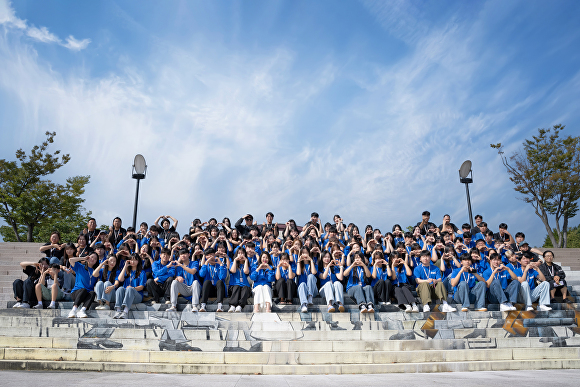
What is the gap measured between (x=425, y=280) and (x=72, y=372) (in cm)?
780

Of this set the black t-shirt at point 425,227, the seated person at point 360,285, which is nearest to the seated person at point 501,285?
the black t-shirt at point 425,227

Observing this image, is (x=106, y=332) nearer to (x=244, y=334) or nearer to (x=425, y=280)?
(x=244, y=334)

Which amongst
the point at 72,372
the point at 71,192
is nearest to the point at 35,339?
the point at 72,372

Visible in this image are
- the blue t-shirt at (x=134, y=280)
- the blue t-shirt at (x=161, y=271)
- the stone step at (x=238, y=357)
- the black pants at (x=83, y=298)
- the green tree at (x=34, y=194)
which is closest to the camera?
the stone step at (x=238, y=357)

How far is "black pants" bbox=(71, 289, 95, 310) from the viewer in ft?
26.7

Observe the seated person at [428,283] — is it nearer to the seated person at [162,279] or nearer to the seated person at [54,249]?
the seated person at [162,279]

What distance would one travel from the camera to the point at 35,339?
23.9 feet

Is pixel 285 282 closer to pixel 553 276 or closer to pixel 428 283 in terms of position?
pixel 428 283

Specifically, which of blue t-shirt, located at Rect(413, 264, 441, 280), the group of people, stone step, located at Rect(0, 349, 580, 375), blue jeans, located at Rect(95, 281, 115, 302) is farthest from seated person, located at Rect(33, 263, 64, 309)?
blue t-shirt, located at Rect(413, 264, 441, 280)

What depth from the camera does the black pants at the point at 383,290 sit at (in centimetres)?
880

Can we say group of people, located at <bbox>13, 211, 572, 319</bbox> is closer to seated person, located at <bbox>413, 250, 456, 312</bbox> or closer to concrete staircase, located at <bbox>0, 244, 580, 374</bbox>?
seated person, located at <bbox>413, 250, 456, 312</bbox>

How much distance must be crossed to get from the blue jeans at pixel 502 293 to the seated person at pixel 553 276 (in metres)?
1.33

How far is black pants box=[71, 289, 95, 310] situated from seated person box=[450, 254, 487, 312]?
8.76 m

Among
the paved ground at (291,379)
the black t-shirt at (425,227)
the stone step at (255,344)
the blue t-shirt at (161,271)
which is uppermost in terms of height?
the black t-shirt at (425,227)
